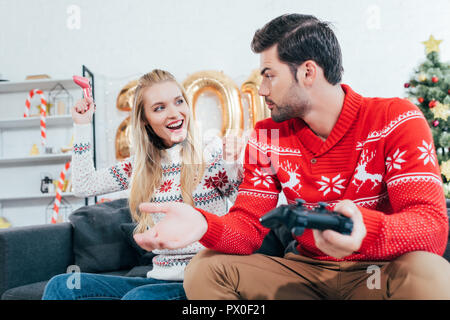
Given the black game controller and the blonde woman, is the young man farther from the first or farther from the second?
the blonde woman

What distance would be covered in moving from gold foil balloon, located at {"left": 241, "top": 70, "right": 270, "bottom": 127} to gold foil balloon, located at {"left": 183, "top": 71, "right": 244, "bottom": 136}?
0.30 ft

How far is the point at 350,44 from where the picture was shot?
3.23 meters

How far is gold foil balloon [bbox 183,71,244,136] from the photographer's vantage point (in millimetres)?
3000

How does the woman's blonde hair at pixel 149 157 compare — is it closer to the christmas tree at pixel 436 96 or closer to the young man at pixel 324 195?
the young man at pixel 324 195

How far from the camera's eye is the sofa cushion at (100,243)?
1887 mm

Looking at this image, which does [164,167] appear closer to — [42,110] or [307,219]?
[307,219]

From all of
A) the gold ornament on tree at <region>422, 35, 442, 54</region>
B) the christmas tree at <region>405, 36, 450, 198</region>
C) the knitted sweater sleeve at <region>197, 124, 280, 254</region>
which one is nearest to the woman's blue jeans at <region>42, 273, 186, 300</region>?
the knitted sweater sleeve at <region>197, 124, 280, 254</region>

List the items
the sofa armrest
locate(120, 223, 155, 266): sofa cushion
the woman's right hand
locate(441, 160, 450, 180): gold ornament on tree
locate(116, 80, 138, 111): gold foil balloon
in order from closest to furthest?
the woman's right hand, the sofa armrest, locate(120, 223, 155, 266): sofa cushion, locate(441, 160, 450, 180): gold ornament on tree, locate(116, 80, 138, 111): gold foil balloon

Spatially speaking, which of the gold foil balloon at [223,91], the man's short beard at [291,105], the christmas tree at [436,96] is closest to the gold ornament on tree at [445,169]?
the christmas tree at [436,96]

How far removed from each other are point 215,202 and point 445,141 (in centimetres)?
224

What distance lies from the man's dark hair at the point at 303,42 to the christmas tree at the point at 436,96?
2.15 m

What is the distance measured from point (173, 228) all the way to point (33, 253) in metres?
1.18

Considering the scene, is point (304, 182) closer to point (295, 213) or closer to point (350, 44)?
point (295, 213)

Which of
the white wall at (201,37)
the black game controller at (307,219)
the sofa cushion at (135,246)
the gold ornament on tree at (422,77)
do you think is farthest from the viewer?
the white wall at (201,37)
